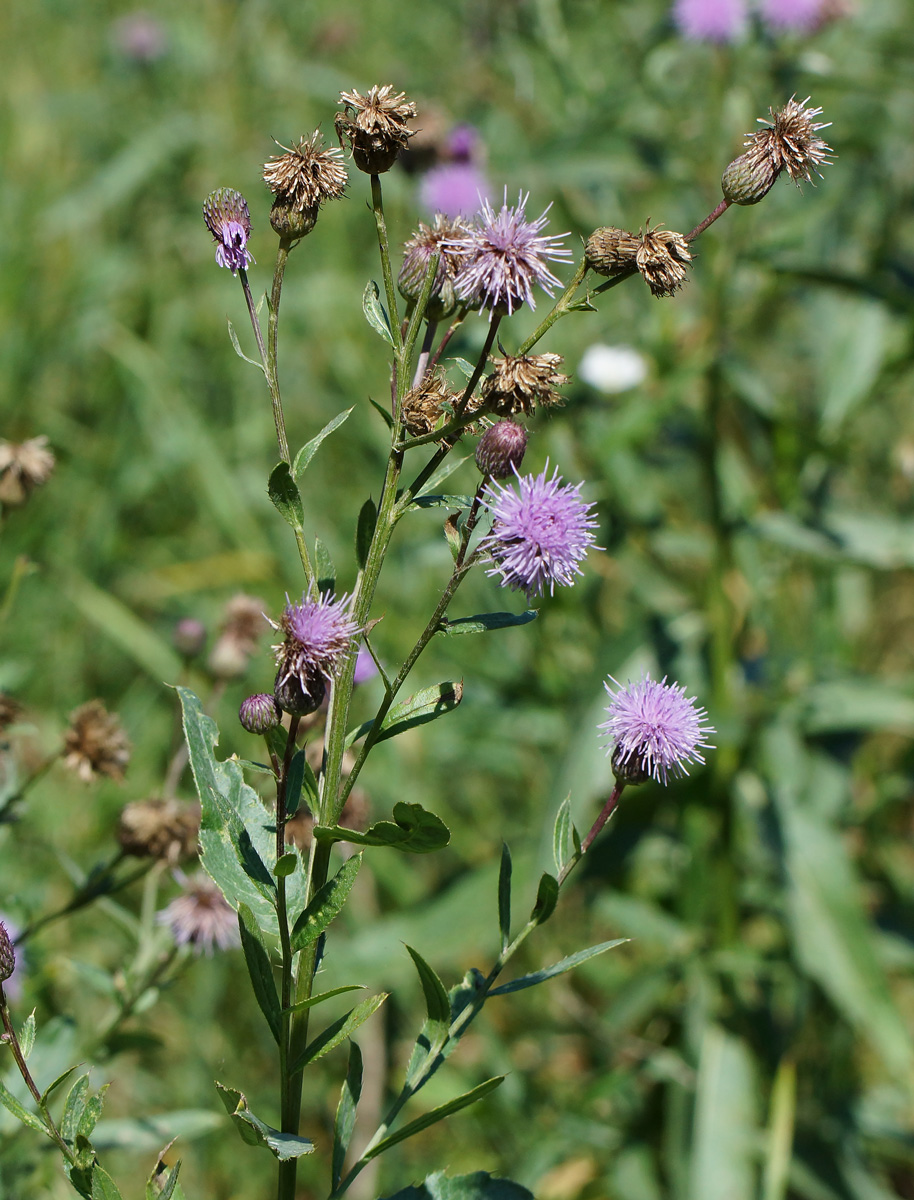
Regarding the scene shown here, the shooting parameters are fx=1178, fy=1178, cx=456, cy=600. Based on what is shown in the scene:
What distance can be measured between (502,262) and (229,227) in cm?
28

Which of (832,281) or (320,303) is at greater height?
(320,303)

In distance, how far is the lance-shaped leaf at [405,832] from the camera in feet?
3.21

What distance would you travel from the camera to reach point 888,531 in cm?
266

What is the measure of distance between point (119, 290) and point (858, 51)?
8.32 feet

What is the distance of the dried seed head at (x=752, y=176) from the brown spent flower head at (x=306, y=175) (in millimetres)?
363

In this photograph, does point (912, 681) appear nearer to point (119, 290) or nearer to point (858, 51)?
point (858, 51)

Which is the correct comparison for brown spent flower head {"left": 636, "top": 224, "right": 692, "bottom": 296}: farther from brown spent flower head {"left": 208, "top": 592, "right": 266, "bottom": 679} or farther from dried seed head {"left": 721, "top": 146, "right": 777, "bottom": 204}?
brown spent flower head {"left": 208, "top": 592, "right": 266, "bottom": 679}

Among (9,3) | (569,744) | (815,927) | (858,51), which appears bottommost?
(815,927)

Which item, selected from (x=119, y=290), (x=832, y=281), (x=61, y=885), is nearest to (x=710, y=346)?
(x=832, y=281)

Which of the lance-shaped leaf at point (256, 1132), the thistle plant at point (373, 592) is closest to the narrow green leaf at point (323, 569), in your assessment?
the thistle plant at point (373, 592)

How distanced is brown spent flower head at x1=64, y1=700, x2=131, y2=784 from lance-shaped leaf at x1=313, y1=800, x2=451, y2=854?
725 millimetres

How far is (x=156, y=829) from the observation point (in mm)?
1529

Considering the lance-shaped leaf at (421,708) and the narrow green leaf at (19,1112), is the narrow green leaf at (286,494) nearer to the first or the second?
the lance-shaped leaf at (421,708)

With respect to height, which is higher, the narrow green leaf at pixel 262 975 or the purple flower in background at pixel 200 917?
the purple flower in background at pixel 200 917
